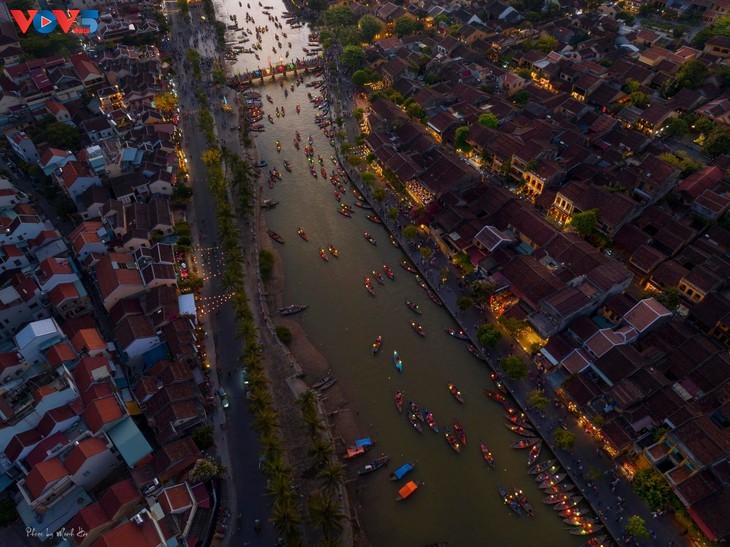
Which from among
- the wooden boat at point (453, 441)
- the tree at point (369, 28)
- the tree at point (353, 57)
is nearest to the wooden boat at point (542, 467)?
the wooden boat at point (453, 441)

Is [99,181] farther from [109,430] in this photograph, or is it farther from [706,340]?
[706,340]

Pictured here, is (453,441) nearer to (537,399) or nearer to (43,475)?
(537,399)

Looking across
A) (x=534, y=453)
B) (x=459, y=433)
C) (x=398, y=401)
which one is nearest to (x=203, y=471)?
(x=398, y=401)

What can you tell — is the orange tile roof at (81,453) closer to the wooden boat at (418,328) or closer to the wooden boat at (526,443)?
the wooden boat at (418,328)

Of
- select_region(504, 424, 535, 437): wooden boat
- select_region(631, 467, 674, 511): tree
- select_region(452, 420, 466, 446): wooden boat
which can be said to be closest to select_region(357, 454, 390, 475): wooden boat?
select_region(452, 420, 466, 446): wooden boat

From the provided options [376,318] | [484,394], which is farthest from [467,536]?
[376,318]
